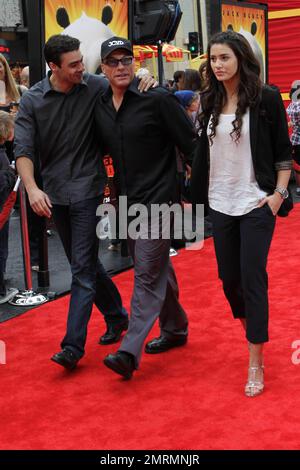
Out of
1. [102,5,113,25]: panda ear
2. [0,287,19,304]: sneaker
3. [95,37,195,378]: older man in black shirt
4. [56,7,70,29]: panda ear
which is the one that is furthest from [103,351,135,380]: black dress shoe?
[102,5,113,25]: panda ear

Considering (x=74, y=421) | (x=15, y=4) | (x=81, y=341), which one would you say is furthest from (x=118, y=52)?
(x=15, y=4)

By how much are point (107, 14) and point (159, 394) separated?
4032 mm

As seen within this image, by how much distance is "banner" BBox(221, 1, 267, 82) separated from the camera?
30.7 ft

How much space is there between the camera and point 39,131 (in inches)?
175

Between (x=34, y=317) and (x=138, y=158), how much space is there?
1.96 meters

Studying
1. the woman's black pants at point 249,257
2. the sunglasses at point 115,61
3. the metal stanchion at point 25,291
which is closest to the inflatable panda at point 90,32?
the metal stanchion at point 25,291

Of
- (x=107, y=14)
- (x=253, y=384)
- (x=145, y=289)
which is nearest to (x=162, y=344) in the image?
(x=145, y=289)

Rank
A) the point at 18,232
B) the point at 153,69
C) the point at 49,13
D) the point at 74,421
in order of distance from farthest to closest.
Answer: the point at 153,69 → the point at 18,232 → the point at 49,13 → the point at 74,421

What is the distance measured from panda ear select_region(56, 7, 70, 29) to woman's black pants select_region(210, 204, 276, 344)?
2.95 m

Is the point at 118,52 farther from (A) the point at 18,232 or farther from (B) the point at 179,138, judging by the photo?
(A) the point at 18,232

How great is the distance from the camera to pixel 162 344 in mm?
4691

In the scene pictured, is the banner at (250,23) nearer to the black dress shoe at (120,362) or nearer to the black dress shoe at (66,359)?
the black dress shoe at (66,359)

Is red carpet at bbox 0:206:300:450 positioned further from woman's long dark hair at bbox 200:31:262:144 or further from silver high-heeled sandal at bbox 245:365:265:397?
woman's long dark hair at bbox 200:31:262:144

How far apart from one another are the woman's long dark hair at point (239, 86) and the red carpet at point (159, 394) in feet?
4.35
